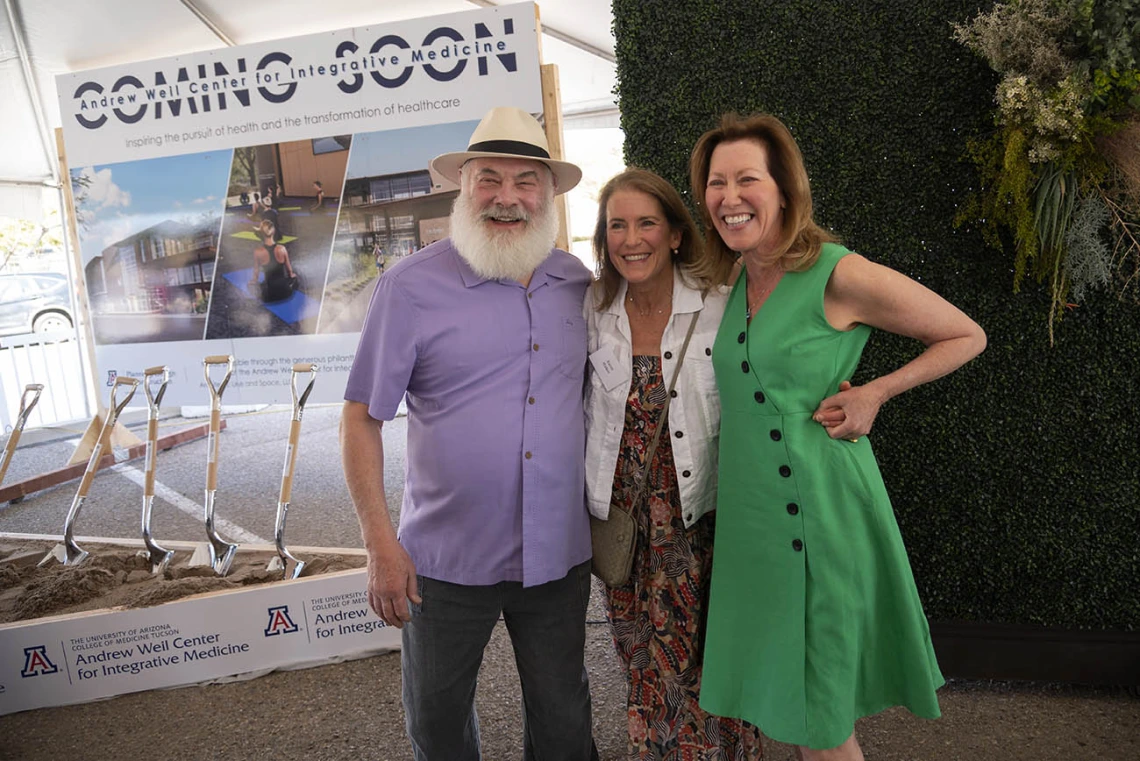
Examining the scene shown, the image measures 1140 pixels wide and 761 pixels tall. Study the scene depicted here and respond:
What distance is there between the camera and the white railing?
8.42 m

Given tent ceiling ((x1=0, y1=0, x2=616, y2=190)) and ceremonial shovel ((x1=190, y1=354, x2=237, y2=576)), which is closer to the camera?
ceremonial shovel ((x1=190, y1=354, x2=237, y2=576))

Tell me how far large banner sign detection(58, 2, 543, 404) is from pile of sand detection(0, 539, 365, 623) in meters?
1.07

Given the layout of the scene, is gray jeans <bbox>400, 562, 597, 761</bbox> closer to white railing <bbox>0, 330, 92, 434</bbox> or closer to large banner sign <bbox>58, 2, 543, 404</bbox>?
large banner sign <bbox>58, 2, 543, 404</bbox>

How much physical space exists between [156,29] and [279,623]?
18.6 feet

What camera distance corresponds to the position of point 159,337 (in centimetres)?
494

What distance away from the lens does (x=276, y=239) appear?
15.5ft

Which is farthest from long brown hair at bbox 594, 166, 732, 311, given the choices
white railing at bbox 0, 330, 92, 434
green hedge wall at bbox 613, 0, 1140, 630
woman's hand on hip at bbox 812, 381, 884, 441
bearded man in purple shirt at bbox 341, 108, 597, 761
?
white railing at bbox 0, 330, 92, 434

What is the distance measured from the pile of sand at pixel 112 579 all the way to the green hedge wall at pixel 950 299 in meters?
2.41

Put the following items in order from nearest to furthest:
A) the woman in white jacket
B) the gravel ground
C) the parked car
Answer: the woman in white jacket
the gravel ground
the parked car

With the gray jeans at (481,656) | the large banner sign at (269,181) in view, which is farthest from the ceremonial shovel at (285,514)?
the gray jeans at (481,656)

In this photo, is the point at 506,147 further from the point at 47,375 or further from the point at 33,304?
the point at 33,304

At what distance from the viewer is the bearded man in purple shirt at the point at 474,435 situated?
6.24ft

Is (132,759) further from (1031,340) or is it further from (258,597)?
(1031,340)

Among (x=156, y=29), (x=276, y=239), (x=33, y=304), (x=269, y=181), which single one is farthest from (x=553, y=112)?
(x=33, y=304)
